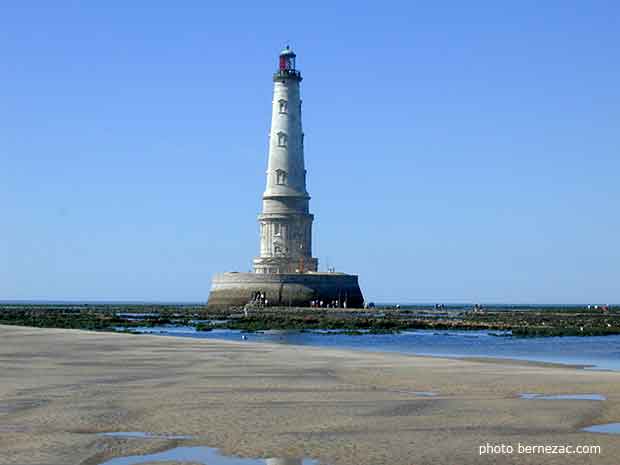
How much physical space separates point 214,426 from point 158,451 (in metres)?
2.06

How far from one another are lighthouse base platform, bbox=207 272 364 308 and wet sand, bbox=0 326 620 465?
58.9m

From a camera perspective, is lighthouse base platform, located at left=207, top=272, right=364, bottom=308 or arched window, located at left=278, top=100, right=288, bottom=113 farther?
arched window, located at left=278, top=100, right=288, bottom=113

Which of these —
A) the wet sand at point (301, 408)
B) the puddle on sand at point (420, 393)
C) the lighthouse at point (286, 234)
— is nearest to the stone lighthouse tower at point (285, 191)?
the lighthouse at point (286, 234)

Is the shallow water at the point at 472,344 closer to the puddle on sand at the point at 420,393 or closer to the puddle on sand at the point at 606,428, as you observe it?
the puddle on sand at the point at 420,393

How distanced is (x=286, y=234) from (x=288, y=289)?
16.4 feet

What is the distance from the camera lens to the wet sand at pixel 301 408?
46.6 ft

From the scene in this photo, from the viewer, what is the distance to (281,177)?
89.8m

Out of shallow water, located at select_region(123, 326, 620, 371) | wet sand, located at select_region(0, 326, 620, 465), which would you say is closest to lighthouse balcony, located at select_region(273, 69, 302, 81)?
shallow water, located at select_region(123, 326, 620, 371)

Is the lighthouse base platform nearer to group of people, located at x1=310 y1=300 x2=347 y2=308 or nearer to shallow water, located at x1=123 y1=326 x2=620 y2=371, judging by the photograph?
group of people, located at x1=310 y1=300 x2=347 y2=308

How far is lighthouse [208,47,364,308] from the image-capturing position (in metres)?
88.8

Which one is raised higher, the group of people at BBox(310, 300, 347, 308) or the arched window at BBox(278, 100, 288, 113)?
the arched window at BBox(278, 100, 288, 113)

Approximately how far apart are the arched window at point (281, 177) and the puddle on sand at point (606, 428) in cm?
7391

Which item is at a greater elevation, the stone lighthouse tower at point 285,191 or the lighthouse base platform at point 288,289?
the stone lighthouse tower at point 285,191

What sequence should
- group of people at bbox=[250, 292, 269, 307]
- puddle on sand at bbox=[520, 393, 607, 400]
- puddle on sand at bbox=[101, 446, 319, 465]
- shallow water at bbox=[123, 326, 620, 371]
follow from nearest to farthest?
puddle on sand at bbox=[101, 446, 319, 465], puddle on sand at bbox=[520, 393, 607, 400], shallow water at bbox=[123, 326, 620, 371], group of people at bbox=[250, 292, 269, 307]
